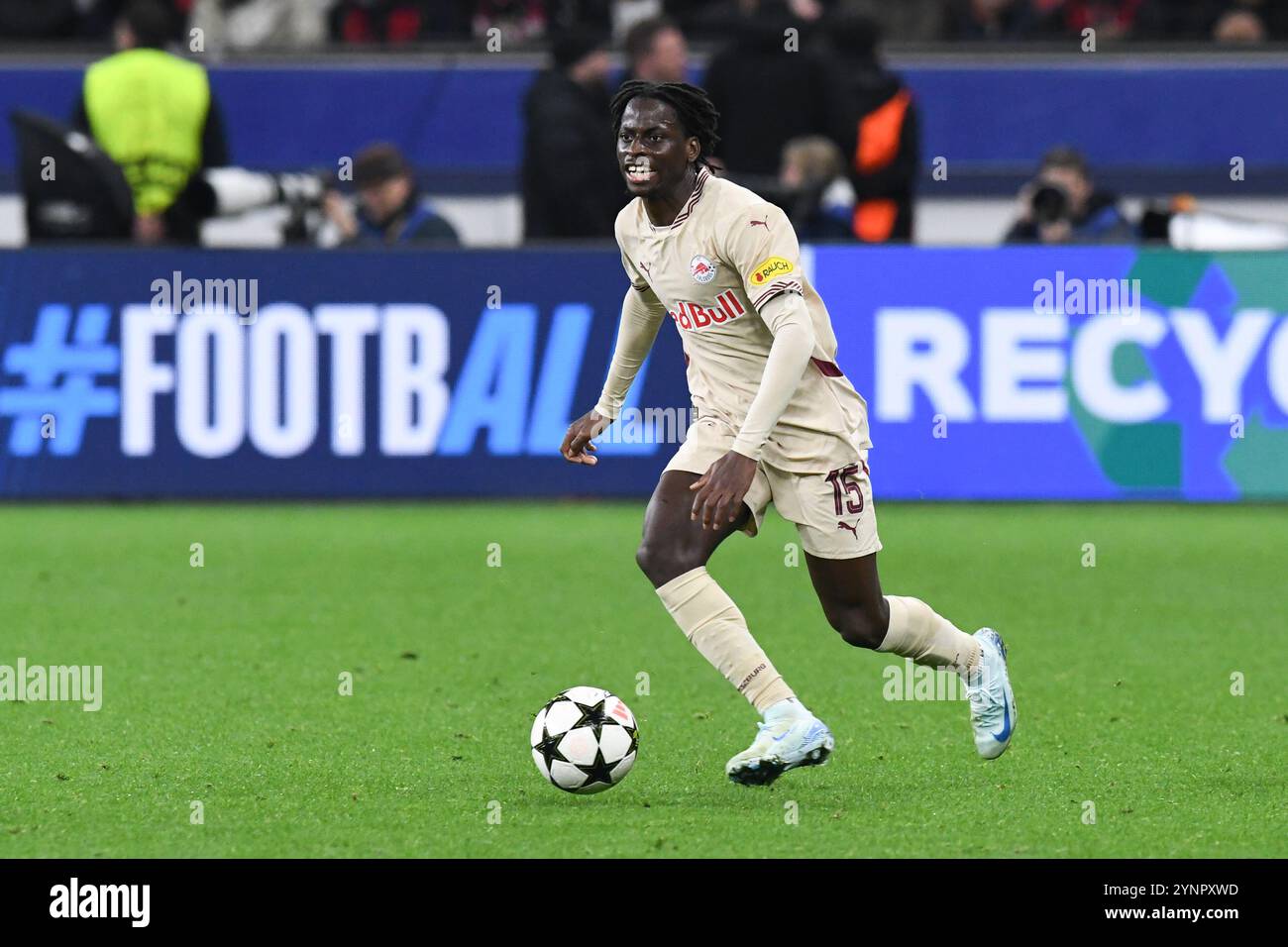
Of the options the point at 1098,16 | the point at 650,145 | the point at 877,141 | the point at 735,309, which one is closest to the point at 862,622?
the point at 735,309

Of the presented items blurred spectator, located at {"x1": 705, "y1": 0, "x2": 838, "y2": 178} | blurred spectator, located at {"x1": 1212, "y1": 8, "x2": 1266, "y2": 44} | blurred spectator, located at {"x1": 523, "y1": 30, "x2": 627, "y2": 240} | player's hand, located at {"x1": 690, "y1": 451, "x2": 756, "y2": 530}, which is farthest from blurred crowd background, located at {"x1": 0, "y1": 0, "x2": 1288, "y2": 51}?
player's hand, located at {"x1": 690, "y1": 451, "x2": 756, "y2": 530}

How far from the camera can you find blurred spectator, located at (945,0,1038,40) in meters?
18.8

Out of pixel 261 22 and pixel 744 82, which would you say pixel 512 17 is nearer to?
pixel 261 22

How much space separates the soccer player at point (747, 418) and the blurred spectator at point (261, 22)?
510 inches

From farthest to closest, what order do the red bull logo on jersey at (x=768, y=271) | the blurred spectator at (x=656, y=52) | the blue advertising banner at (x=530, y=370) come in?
the blurred spectator at (x=656, y=52) → the blue advertising banner at (x=530, y=370) → the red bull logo on jersey at (x=768, y=271)

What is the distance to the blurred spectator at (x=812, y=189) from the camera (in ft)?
45.3

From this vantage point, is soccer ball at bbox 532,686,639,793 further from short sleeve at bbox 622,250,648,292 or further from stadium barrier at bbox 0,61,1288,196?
stadium barrier at bbox 0,61,1288,196

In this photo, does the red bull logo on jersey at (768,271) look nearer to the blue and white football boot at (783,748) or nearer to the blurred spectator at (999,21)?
the blue and white football boot at (783,748)

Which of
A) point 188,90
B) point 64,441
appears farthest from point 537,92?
point 64,441

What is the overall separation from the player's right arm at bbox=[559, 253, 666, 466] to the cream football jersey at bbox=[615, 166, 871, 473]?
0.12m

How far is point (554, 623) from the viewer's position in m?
9.66

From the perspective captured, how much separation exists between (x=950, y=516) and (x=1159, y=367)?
146cm

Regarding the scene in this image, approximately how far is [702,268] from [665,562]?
0.82 m

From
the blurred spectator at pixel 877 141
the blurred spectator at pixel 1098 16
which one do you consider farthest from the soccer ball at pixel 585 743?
the blurred spectator at pixel 1098 16
